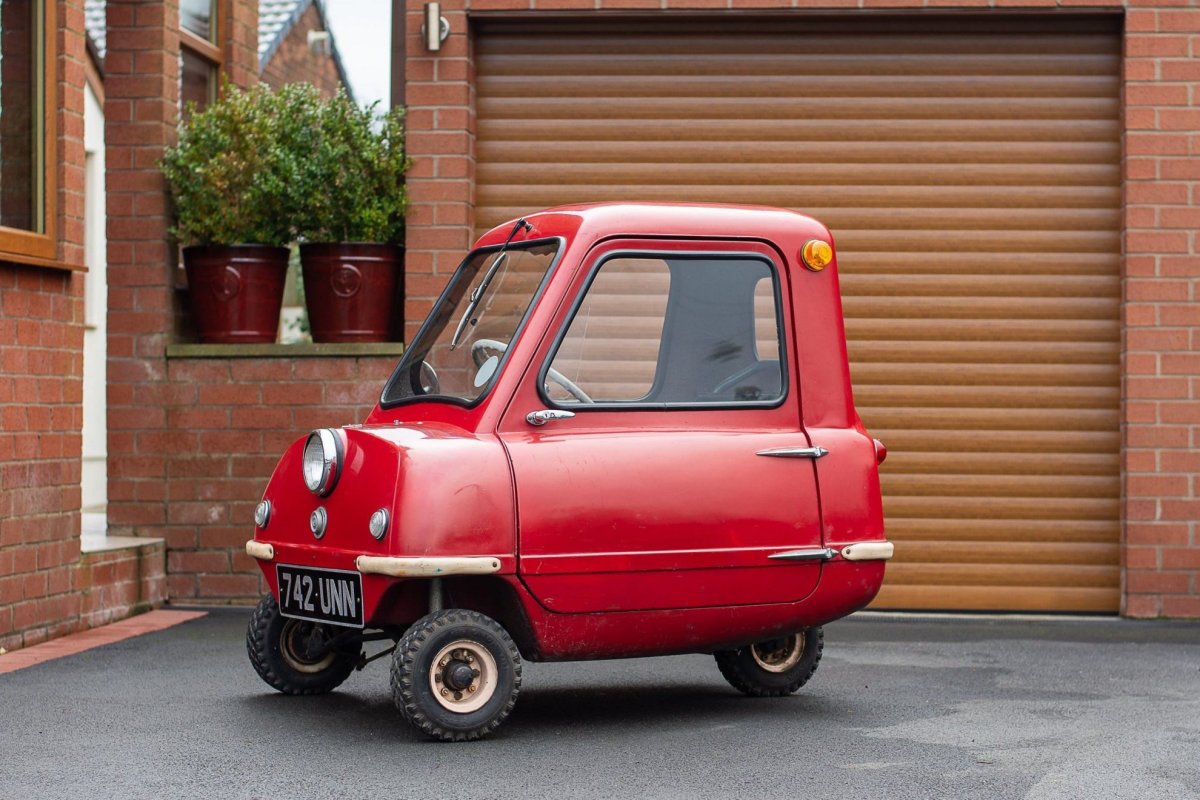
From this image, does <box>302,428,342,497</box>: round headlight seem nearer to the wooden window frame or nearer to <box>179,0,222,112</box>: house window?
<box>179,0,222,112</box>: house window

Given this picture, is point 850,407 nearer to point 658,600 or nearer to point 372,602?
point 658,600

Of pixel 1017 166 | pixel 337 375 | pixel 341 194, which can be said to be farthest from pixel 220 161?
pixel 1017 166

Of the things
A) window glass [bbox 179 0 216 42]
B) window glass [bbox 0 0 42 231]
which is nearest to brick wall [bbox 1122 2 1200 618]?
window glass [bbox 179 0 216 42]

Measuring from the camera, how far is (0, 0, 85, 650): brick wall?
26.0ft

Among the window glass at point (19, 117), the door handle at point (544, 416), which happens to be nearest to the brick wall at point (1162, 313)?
the door handle at point (544, 416)

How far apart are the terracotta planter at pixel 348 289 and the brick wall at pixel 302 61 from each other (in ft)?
68.0

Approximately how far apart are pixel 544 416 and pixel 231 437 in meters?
4.19

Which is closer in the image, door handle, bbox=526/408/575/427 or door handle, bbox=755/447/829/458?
door handle, bbox=526/408/575/427

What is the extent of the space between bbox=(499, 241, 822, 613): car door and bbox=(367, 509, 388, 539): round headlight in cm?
46

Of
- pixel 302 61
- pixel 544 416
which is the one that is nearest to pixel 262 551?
pixel 544 416

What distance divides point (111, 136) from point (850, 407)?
5.37 m

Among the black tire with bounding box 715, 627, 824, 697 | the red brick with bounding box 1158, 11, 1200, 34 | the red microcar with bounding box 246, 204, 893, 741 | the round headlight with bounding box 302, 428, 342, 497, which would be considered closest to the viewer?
the red microcar with bounding box 246, 204, 893, 741

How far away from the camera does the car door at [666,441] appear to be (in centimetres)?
584

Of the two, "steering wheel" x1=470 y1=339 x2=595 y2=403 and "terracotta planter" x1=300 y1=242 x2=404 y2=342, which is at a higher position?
"terracotta planter" x1=300 y1=242 x2=404 y2=342
